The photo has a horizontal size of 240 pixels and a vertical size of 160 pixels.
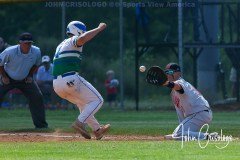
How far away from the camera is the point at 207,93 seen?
2545 centimetres

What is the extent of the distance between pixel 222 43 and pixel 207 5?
158 cm

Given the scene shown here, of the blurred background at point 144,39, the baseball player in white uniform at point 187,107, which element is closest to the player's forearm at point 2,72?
the baseball player in white uniform at point 187,107

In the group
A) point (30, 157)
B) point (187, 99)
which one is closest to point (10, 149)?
point (30, 157)

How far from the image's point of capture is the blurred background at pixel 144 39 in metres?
24.7

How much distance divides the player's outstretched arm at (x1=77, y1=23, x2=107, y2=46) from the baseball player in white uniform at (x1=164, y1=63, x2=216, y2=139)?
1.28m

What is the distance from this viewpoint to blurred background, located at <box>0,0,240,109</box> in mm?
24688

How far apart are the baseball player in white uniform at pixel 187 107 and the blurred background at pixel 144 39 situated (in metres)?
7.38

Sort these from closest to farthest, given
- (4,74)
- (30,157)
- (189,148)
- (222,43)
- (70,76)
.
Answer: (30,157) → (189,148) → (70,76) → (4,74) → (222,43)

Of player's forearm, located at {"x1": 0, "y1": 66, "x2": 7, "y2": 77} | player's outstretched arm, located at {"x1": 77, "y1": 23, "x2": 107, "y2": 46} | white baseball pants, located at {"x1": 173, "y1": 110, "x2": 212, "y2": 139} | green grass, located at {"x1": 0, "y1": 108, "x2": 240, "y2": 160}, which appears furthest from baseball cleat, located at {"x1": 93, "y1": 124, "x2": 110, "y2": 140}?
player's forearm, located at {"x1": 0, "y1": 66, "x2": 7, "y2": 77}

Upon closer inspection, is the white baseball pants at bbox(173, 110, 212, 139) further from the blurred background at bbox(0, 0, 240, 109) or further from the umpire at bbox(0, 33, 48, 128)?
the blurred background at bbox(0, 0, 240, 109)

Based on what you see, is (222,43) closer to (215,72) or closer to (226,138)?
(215,72)

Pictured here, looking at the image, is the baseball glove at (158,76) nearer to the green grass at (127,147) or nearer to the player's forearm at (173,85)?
the player's forearm at (173,85)

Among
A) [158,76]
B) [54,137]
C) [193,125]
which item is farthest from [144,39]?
[158,76]

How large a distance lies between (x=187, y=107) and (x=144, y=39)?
21029mm
